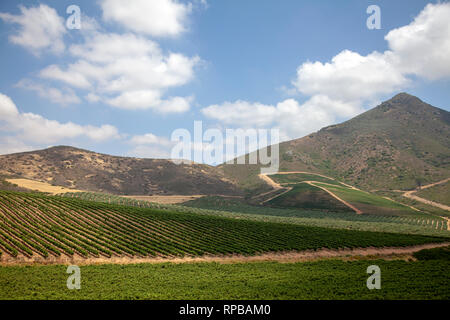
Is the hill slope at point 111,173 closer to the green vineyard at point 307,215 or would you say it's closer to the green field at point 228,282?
the green vineyard at point 307,215

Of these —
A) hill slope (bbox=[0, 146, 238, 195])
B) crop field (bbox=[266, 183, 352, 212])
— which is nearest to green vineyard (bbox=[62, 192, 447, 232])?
crop field (bbox=[266, 183, 352, 212])

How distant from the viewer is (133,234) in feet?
156

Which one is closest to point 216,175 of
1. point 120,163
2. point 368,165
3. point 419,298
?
point 120,163

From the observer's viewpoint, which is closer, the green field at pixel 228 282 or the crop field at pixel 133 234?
the green field at pixel 228 282

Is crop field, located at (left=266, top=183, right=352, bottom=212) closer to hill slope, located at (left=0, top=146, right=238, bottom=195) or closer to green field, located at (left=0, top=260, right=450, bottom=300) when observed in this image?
hill slope, located at (left=0, top=146, right=238, bottom=195)

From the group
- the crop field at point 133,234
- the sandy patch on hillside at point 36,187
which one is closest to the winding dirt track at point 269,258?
the crop field at point 133,234

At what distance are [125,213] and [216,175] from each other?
5321 inches

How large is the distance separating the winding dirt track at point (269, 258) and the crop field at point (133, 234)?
3.66ft

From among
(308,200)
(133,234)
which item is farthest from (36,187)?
(308,200)

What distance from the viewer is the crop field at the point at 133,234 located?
1487 inches

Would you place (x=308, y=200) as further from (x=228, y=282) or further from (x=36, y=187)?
(x=36, y=187)

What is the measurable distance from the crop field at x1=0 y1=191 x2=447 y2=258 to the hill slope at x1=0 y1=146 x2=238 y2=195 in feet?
310

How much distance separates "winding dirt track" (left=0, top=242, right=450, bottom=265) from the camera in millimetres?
32688

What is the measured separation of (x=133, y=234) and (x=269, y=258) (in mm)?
23119
